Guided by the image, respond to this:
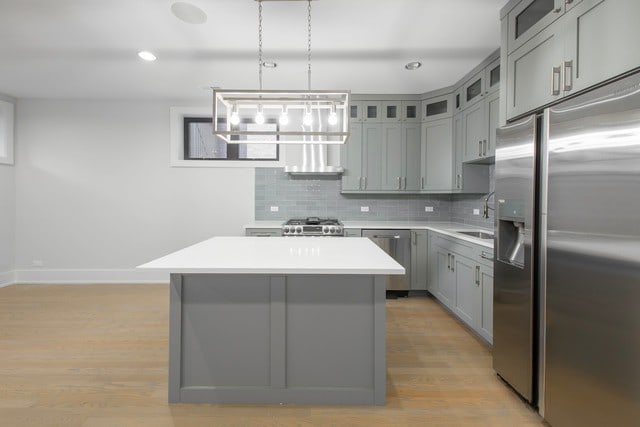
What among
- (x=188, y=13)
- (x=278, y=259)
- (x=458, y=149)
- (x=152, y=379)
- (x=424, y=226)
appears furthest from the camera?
(x=424, y=226)

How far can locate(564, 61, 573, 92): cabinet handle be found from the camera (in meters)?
1.78

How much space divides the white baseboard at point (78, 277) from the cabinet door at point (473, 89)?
4619 millimetres

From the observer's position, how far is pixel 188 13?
2.62 metres

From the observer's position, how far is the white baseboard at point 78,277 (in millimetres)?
5012

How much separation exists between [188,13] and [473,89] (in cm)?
293

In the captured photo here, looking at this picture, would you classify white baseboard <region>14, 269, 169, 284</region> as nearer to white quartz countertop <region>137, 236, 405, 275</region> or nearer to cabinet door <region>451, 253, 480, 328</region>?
white quartz countertop <region>137, 236, 405, 275</region>

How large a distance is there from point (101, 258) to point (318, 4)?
463 cm

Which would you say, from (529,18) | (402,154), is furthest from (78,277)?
(529,18)

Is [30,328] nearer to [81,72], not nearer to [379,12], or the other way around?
[81,72]

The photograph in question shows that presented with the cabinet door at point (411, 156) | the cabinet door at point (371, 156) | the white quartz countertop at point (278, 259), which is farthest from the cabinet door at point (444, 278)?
the white quartz countertop at point (278, 259)

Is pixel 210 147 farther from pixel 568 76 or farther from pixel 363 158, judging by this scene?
pixel 568 76

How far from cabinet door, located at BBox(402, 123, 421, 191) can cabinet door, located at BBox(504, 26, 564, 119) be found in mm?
2209

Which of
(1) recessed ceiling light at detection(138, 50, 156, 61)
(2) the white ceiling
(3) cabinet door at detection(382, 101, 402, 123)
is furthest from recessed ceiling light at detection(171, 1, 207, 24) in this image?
(3) cabinet door at detection(382, 101, 402, 123)

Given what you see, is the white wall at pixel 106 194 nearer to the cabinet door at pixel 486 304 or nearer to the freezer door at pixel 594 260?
the cabinet door at pixel 486 304
